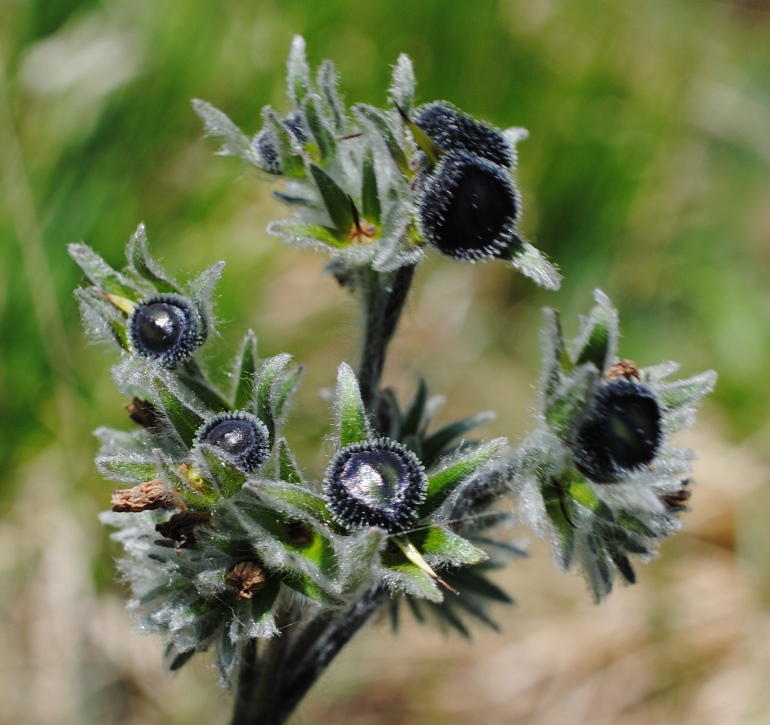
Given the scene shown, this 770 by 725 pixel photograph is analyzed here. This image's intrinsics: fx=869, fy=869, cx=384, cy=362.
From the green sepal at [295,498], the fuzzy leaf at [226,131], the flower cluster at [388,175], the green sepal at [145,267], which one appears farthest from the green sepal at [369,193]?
the green sepal at [295,498]

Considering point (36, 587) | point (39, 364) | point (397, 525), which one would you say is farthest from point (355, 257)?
point (36, 587)

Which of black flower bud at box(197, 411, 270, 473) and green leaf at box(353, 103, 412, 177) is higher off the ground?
green leaf at box(353, 103, 412, 177)

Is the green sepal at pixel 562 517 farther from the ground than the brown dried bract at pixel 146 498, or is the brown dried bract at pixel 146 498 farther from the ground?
the green sepal at pixel 562 517

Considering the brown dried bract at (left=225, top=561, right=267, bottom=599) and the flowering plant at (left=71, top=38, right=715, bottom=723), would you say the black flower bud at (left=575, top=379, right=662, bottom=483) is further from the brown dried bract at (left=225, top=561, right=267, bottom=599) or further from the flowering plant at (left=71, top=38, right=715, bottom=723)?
the brown dried bract at (left=225, top=561, right=267, bottom=599)

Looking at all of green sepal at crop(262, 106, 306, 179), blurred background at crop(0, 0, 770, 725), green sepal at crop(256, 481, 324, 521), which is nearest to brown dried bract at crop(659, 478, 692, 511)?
green sepal at crop(256, 481, 324, 521)

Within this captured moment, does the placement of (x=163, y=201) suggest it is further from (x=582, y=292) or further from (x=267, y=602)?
(x=267, y=602)

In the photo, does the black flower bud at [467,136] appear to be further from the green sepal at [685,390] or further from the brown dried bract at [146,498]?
the brown dried bract at [146,498]
